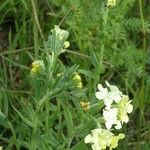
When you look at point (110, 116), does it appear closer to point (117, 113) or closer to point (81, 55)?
point (117, 113)

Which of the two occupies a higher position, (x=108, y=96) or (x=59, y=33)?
(x=59, y=33)

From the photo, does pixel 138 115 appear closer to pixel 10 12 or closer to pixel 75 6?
pixel 75 6

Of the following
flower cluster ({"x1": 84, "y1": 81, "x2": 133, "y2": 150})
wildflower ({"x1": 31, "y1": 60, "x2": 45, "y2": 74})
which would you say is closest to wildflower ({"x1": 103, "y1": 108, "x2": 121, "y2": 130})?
flower cluster ({"x1": 84, "y1": 81, "x2": 133, "y2": 150})

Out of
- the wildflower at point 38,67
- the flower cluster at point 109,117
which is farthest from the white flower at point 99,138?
the wildflower at point 38,67

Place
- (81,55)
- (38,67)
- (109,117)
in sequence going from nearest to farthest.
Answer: (109,117)
(38,67)
(81,55)

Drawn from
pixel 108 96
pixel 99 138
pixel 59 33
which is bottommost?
pixel 99 138

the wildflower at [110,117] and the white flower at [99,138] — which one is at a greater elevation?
the wildflower at [110,117]

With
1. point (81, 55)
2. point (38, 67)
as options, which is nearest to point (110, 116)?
point (38, 67)

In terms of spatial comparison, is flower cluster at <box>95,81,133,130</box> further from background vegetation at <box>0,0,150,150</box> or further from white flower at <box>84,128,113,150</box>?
background vegetation at <box>0,0,150,150</box>

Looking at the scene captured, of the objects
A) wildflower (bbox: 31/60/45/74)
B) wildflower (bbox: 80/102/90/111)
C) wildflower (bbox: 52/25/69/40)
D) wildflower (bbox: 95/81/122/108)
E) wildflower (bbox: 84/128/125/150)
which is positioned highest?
wildflower (bbox: 52/25/69/40)

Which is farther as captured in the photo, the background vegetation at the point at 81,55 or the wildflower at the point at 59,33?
the background vegetation at the point at 81,55

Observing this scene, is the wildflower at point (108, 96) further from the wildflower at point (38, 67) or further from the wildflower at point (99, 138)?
the wildflower at point (38, 67)
